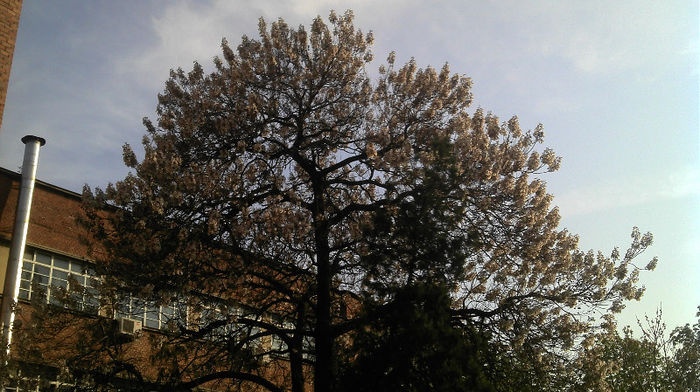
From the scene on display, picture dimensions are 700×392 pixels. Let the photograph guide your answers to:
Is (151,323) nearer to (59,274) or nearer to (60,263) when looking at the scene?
(59,274)

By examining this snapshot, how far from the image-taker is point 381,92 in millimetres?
17641

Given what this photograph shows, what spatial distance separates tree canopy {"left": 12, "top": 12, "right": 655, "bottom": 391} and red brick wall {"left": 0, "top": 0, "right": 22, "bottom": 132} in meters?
3.11

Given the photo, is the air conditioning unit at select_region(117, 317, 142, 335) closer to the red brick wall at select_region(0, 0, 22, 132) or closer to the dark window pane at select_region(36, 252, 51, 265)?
the dark window pane at select_region(36, 252, 51, 265)

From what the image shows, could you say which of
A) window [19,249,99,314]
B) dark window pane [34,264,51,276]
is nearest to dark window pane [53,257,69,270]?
window [19,249,99,314]

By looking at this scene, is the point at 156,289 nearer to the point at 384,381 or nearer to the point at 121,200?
the point at 121,200

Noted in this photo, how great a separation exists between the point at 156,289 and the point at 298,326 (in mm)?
3266

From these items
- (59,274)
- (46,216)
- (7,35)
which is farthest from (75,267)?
(7,35)

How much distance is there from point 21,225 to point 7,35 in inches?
278

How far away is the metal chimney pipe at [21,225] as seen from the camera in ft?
59.4

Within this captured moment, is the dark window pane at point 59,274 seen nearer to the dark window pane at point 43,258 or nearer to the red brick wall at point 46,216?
the dark window pane at point 43,258

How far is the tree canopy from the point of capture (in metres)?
14.4

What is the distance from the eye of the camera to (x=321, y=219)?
635 inches

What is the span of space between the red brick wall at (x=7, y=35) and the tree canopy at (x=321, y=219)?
3.11 meters

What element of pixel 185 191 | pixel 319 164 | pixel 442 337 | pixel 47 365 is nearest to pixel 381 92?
pixel 319 164
